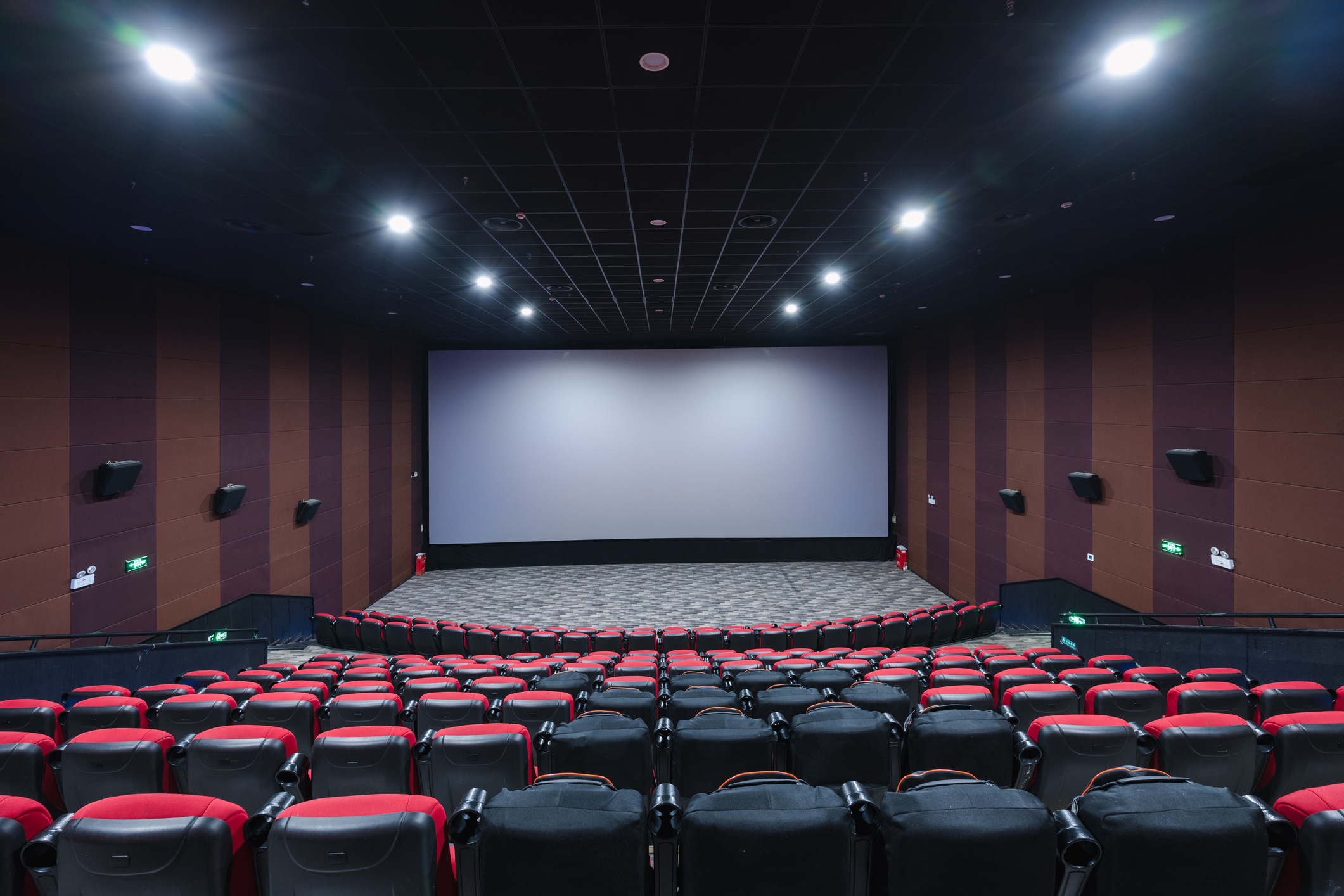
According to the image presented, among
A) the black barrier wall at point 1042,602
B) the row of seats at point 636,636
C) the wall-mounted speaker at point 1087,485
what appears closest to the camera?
the row of seats at point 636,636

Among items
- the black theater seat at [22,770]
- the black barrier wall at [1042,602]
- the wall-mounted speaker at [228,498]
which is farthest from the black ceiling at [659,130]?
the black barrier wall at [1042,602]

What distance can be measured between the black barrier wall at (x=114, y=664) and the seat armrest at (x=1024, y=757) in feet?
28.1

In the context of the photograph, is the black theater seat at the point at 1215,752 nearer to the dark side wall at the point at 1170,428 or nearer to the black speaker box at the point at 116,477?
the dark side wall at the point at 1170,428

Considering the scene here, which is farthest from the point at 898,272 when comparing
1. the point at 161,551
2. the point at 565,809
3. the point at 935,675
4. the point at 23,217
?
the point at 161,551

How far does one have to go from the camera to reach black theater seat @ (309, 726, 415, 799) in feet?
9.98

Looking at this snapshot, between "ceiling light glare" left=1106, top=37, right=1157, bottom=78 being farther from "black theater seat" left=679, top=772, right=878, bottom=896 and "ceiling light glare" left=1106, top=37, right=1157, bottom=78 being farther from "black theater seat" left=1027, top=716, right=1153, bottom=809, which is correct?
"black theater seat" left=679, top=772, right=878, bottom=896

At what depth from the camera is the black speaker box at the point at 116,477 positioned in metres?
8.09

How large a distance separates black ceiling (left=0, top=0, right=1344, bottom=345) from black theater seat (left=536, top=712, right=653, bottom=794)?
3.96 m

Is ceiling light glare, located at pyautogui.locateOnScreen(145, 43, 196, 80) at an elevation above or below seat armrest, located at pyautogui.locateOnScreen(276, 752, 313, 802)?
above

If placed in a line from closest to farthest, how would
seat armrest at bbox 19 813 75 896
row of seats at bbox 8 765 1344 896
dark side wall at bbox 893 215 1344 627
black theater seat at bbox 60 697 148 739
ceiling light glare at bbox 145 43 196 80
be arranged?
row of seats at bbox 8 765 1344 896
seat armrest at bbox 19 813 75 896
ceiling light glare at bbox 145 43 196 80
black theater seat at bbox 60 697 148 739
dark side wall at bbox 893 215 1344 627

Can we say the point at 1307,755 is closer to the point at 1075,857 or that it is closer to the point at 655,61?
the point at 1075,857

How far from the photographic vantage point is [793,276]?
33.4ft

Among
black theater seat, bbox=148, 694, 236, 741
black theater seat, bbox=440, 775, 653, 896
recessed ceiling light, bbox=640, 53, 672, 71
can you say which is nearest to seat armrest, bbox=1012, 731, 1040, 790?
black theater seat, bbox=440, 775, 653, 896

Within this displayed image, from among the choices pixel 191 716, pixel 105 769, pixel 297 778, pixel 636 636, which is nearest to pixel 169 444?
pixel 191 716
